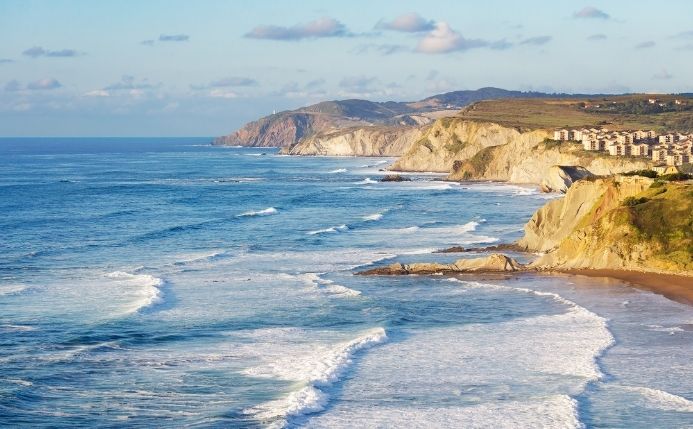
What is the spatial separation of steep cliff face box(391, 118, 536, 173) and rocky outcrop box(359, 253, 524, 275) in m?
105

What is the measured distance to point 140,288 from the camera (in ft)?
150

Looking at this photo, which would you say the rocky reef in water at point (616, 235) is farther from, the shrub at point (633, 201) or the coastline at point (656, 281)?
the coastline at point (656, 281)

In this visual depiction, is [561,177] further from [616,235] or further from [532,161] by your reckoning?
[616,235]

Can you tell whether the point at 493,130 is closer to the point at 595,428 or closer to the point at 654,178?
the point at 654,178

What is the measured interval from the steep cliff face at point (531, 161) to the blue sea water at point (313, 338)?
48.7 m

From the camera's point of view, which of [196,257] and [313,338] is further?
[196,257]

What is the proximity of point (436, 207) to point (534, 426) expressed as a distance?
225ft

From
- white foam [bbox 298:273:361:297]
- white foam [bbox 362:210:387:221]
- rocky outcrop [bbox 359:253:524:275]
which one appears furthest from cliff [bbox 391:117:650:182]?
white foam [bbox 298:273:361:297]

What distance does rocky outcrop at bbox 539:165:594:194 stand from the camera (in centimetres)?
10900

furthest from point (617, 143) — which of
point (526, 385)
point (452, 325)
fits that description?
point (526, 385)

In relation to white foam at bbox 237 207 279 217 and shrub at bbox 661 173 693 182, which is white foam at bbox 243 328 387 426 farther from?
white foam at bbox 237 207 279 217

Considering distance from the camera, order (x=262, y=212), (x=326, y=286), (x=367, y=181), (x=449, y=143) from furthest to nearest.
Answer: (x=449, y=143), (x=367, y=181), (x=262, y=212), (x=326, y=286)

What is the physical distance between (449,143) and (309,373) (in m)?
144

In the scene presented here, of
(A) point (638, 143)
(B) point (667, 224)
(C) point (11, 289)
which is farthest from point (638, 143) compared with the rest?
(C) point (11, 289)
